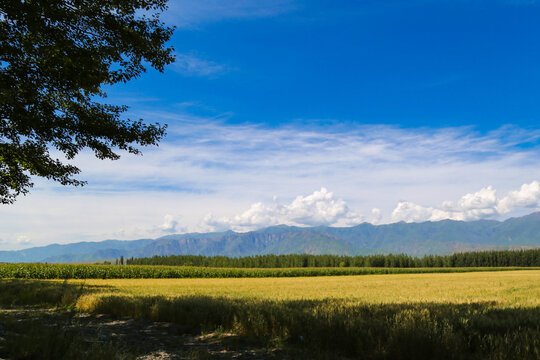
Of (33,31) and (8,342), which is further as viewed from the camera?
(33,31)

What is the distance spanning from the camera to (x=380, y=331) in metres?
6.75

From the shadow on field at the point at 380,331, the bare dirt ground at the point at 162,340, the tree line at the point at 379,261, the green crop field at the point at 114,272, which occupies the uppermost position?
the shadow on field at the point at 380,331

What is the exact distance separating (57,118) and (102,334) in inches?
293

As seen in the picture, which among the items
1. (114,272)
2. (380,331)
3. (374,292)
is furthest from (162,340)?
(114,272)

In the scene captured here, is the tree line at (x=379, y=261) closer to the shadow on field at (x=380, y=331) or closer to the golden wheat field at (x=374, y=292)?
the golden wheat field at (x=374, y=292)

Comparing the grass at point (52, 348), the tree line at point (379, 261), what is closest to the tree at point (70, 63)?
the grass at point (52, 348)

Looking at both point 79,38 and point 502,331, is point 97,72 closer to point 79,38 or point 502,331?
point 79,38

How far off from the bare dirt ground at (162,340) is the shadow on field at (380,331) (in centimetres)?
45

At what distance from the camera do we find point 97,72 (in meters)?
10.1

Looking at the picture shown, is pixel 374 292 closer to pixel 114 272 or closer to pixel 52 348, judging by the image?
pixel 52 348

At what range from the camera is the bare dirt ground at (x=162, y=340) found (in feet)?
22.1

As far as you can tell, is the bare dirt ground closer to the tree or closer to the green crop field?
the tree

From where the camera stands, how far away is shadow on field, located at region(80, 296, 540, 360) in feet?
19.8

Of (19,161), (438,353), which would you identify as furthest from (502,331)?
(19,161)
